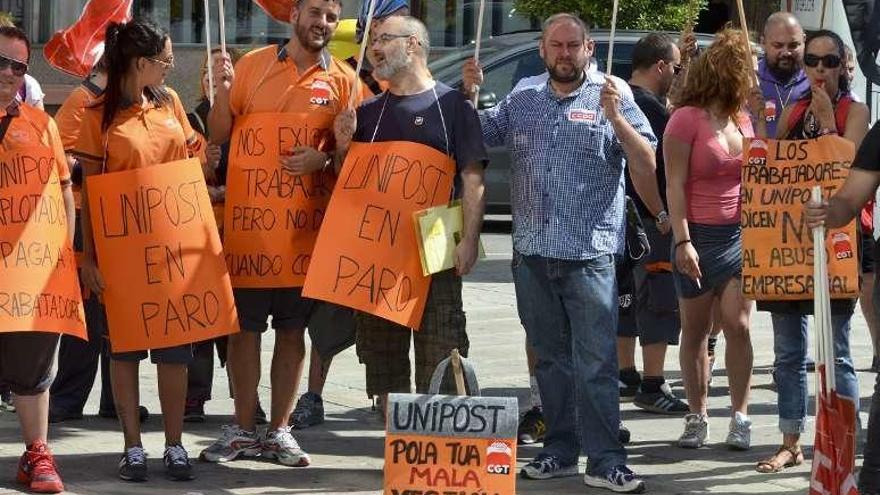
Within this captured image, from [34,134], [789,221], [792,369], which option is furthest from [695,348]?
[34,134]

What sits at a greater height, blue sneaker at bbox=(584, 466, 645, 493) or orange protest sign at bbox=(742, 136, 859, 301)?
orange protest sign at bbox=(742, 136, 859, 301)

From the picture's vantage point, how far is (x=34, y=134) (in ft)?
23.1

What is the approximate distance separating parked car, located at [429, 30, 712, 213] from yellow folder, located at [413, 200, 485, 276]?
8.72 metres

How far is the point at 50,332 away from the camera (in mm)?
7020

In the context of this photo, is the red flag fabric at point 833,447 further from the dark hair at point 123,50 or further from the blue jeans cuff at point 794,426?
the dark hair at point 123,50

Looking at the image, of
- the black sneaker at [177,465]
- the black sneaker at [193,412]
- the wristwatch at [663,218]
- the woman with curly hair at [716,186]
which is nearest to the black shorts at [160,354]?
the black sneaker at [177,465]

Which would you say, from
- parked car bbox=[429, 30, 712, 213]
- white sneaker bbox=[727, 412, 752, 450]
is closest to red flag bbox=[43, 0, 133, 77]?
white sneaker bbox=[727, 412, 752, 450]

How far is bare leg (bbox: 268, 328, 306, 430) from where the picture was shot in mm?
7684

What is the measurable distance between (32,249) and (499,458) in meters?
2.08

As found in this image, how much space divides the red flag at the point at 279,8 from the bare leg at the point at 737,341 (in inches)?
90.7

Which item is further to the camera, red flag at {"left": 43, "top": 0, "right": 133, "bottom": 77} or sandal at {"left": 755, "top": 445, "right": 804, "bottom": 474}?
red flag at {"left": 43, "top": 0, "right": 133, "bottom": 77}

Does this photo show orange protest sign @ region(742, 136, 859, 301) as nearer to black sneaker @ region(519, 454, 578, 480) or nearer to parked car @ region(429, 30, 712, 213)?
black sneaker @ region(519, 454, 578, 480)

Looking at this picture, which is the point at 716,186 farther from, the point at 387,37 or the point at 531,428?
the point at 387,37

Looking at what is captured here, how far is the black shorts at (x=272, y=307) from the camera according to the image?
25.1 feet
